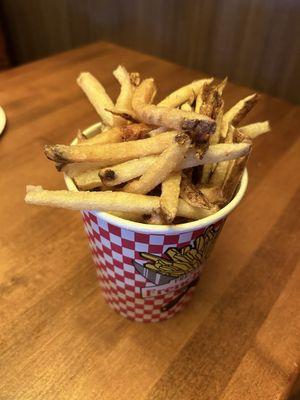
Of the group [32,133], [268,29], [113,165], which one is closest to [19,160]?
[32,133]

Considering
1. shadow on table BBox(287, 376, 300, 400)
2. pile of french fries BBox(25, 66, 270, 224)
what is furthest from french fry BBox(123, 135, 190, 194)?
shadow on table BBox(287, 376, 300, 400)

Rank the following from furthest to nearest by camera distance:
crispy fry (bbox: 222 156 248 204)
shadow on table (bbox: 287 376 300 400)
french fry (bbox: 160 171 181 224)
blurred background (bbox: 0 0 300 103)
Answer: blurred background (bbox: 0 0 300 103)
shadow on table (bbox: 287 376 300 400)
crispy fry (bbox: 222 156 248 204)
french fry (bbox: 160 171 181 224)

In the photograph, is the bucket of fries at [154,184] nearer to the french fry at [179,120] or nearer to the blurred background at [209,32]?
the french fry at [179,120]

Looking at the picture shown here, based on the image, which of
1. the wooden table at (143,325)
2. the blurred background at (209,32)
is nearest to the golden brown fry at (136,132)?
the wooden table at (143,325)

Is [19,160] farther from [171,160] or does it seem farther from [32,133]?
[171,160]

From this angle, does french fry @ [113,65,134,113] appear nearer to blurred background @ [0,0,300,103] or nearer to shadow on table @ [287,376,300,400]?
shadow on table @ [287,376,300,400]
